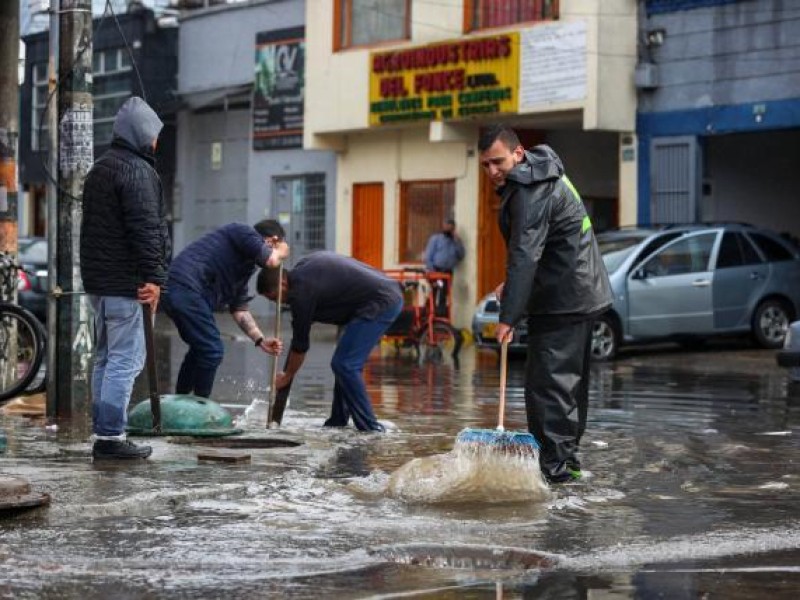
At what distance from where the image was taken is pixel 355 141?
31188mm

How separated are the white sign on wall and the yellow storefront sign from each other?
22 cm

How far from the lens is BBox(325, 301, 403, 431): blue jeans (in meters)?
11.2

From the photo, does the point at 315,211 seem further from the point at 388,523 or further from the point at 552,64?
the point at 388,523

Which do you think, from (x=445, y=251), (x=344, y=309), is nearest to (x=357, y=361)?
(x=344, y=309)

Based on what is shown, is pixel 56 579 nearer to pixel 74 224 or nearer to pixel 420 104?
pixel 74 224

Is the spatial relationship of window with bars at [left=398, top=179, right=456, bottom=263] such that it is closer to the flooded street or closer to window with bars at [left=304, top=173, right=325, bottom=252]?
window with bars at [left=304, top=173, right=325, bottom=252]

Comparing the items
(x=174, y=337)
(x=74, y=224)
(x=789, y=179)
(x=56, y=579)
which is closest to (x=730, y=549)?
(x=56, y=579)

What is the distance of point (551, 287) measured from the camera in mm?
→ 8984

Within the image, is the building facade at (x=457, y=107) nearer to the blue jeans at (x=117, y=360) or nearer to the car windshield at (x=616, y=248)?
the car windshield at (x=616, y=248)

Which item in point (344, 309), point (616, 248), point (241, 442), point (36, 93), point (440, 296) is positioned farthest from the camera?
point (36, 93)

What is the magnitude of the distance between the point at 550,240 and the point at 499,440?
1320 mm

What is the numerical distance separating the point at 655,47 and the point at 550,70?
1582 mm

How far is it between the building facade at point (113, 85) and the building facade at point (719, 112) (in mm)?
12161

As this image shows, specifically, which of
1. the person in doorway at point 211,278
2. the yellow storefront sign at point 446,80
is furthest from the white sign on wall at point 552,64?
the person in doorway at point 211,278
